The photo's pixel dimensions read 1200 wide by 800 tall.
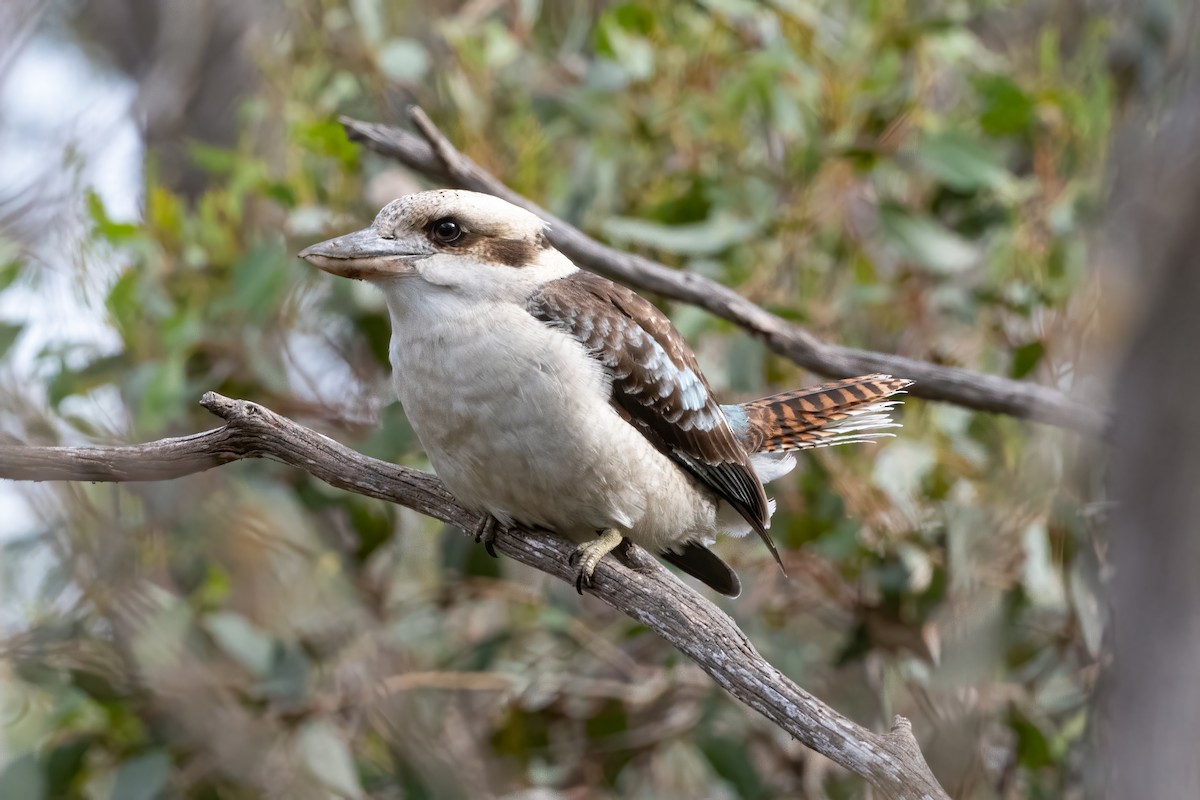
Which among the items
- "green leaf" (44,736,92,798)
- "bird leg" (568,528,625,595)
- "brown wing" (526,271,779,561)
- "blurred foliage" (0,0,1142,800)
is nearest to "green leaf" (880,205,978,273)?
"blurred foliage" (0,0,1142,800)

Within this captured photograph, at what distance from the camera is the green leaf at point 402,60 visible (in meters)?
3.50

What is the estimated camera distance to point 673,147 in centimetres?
378

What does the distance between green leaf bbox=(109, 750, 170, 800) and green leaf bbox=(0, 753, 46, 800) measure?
168 millimetres

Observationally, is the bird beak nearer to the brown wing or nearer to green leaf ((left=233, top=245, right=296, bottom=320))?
the brown wing

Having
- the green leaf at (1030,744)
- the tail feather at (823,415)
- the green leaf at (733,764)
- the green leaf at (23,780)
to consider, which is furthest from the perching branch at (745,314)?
the green leaf at (23,780)

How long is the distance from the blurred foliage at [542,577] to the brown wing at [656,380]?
467 millimetres

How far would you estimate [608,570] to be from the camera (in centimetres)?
248

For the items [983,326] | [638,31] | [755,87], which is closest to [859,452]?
[983,326]

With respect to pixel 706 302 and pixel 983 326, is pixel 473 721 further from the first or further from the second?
pixel 983 326

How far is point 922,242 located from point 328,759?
1.91 meters

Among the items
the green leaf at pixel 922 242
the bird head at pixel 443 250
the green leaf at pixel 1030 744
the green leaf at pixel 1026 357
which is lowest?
the green leaf at pixel 1030 744

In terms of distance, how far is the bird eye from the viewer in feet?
8.24

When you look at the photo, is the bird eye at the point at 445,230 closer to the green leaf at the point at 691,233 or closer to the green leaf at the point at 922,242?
the green leaf at the point at 691,233

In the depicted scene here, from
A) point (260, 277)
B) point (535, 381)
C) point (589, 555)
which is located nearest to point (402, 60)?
point (260, 277)
